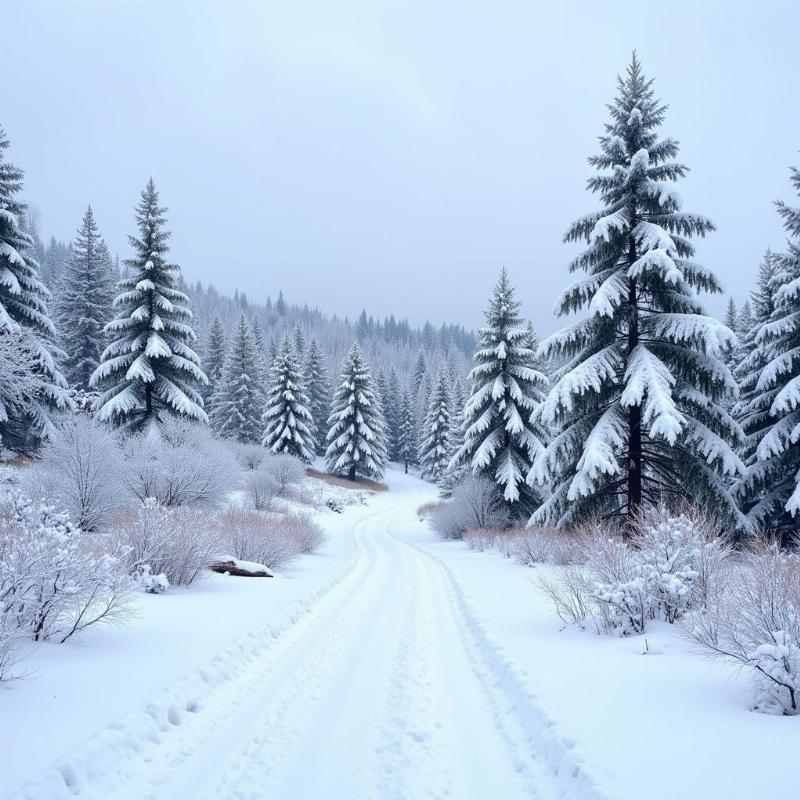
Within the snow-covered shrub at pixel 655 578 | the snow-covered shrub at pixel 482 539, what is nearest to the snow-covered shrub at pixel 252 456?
the snow-covered shrub at pixel 482 539


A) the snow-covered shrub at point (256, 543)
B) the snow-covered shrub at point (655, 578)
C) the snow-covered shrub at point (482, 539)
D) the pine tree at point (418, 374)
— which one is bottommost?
the snow-covered shrub at point (482, 539)

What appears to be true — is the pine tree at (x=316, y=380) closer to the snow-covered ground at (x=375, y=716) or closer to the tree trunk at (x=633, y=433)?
the tree trunk at (x=633, y=433)

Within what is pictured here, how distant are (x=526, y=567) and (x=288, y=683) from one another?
9.72 m

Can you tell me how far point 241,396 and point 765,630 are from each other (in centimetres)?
4436

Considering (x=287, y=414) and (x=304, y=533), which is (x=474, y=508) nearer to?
(x=304, y=533)

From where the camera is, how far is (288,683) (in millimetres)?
5660

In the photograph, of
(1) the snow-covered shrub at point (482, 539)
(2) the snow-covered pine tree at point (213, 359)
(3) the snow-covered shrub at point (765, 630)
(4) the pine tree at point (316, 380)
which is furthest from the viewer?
(4) the pine tree at point (316, 380)

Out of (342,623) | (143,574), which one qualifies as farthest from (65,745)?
(143,574)

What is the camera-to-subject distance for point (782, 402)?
42.8 ft

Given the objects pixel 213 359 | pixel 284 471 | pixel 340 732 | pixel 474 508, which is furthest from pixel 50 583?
pixel 213 359

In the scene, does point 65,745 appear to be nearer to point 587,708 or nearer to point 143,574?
point 587,708

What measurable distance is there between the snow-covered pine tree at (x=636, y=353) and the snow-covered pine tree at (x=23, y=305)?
18.7 metres

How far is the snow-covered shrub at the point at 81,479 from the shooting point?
13.0m

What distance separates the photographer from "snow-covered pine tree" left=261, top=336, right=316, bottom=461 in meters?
43.0
